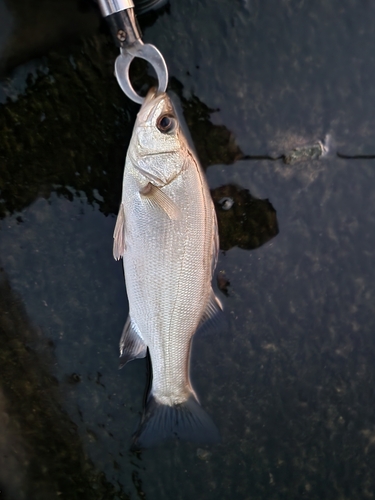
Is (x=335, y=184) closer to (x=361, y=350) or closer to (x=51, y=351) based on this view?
(x=361, y=350)

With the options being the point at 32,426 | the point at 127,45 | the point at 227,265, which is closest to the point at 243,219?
the point at 227,265

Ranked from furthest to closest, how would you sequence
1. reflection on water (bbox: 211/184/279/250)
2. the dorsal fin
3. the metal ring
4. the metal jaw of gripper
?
1. reflection on water (bbox: 211/184/279/250)
2. the dorsal fin
3. the metal ring
4. the metal jaw of gripper

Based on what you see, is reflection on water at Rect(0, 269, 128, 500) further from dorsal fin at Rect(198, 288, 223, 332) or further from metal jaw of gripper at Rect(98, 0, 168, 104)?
metal jaw of gripper at Rect(98, 0, 168, 104)

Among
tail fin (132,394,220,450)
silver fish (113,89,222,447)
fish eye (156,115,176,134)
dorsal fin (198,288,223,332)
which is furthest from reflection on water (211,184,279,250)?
tail fin (132,394,220,450)

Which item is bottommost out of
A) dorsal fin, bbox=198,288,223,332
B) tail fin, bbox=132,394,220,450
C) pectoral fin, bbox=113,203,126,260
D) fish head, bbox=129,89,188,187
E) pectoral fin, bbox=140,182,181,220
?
tail fin, bbox=132,394,220,450

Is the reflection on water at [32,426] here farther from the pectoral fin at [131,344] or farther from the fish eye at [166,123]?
the fish eye at [166,123]

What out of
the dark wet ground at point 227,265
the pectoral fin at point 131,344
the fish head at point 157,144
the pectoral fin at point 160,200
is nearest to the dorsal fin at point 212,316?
the dark wet ground at point 227,265
